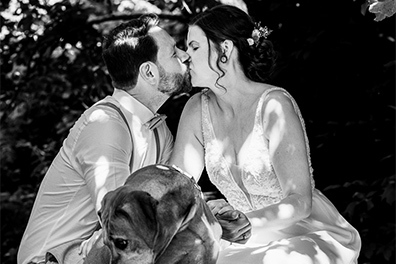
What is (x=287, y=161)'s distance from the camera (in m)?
3.33

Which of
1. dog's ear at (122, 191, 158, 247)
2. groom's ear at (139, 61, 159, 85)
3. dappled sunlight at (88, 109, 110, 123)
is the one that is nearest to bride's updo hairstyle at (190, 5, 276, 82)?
groom's ear at (139, 61, 159, 85)

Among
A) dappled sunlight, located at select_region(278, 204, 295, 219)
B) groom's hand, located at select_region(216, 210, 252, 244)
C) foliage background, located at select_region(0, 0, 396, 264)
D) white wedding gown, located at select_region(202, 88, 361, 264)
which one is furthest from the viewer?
foliage background, located at select_region(0, 0, 396, 264)

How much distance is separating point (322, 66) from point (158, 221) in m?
4.63

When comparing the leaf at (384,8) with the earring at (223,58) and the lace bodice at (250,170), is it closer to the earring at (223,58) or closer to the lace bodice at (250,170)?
the lace bodice at (250,170)

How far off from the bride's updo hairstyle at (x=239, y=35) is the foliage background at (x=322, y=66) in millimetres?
1880

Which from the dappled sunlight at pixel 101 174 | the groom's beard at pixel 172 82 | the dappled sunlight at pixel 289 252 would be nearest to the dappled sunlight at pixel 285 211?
the dappled sunlight at pixel 289 252

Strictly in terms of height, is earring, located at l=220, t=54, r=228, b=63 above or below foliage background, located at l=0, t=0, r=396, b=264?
above

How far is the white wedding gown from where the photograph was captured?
3.13 metres

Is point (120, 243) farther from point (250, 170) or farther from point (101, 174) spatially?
point (250, 170)

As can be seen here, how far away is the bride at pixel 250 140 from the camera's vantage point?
332cm

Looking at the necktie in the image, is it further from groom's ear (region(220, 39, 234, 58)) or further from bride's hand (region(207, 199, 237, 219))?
bride's hand (region(207, 199, 237, 219))

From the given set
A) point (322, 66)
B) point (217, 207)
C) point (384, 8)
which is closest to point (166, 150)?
point (384, 8)

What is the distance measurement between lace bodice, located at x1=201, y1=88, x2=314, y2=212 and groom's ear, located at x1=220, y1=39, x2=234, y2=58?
257 millimetres

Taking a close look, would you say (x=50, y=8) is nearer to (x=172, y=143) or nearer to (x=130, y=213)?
(x=172, y=143)
